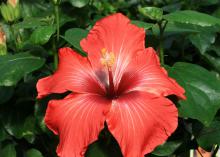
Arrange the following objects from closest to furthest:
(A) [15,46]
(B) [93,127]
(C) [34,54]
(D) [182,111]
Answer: (B) [93,127] → (D) [182,111] → (C) [34,54] → (A) [15,46]

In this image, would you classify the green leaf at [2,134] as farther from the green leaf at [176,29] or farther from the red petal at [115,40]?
the green leaf at [176,29]

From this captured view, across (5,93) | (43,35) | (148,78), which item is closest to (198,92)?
(148,78)

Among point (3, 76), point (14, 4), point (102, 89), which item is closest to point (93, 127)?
point (102, 89)

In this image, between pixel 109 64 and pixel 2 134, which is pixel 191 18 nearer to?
pixel 109 64

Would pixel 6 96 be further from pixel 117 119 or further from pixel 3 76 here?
pixel 117 119

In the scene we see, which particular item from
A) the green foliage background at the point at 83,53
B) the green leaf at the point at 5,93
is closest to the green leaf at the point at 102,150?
the green foliage background at the point at 83,53

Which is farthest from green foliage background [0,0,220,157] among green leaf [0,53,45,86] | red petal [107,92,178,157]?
red petal [107,92,178,157]
